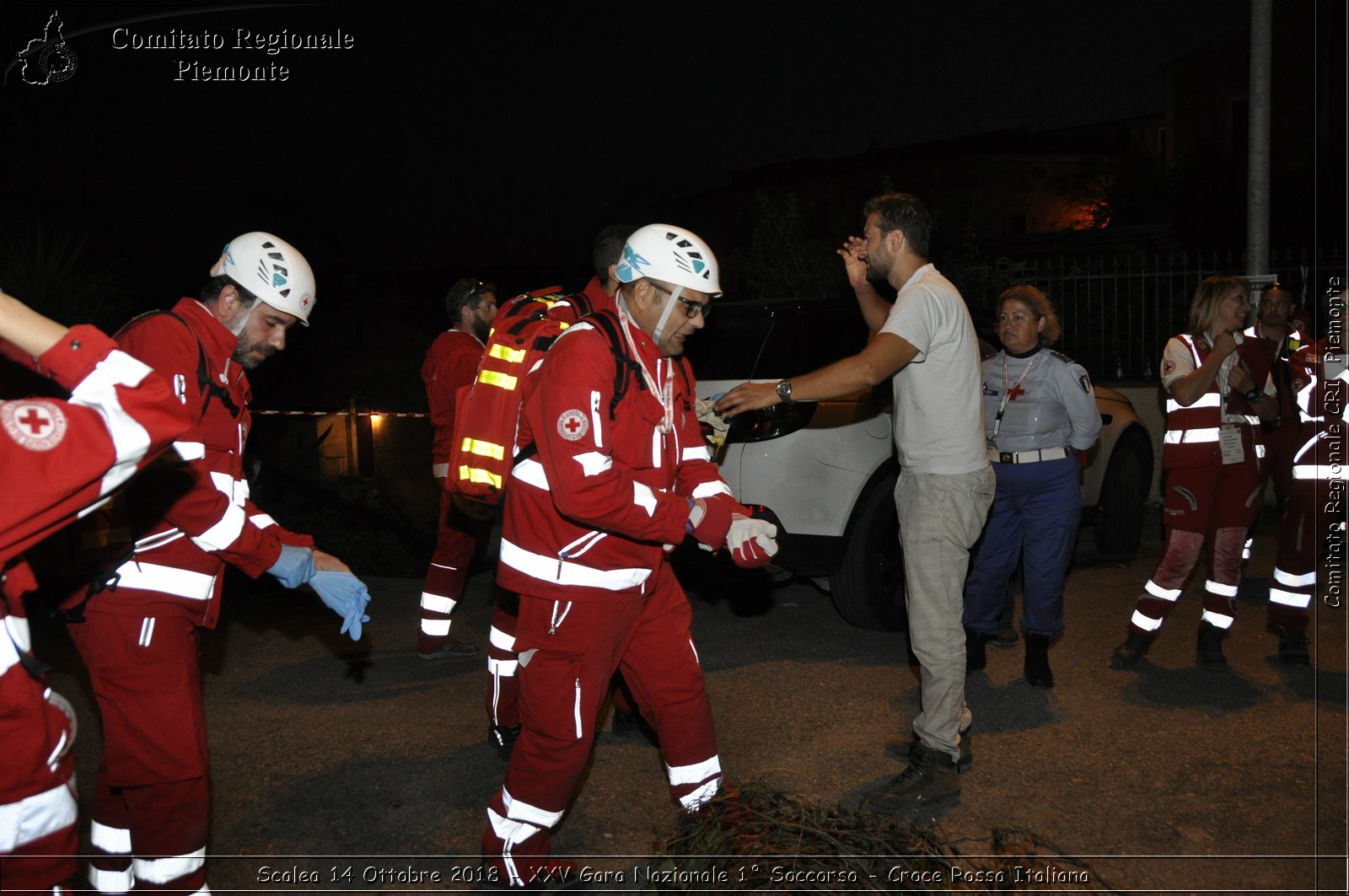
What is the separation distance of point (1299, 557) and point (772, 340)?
3.18 meters

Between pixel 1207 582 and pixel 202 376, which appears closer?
pixel 202 376

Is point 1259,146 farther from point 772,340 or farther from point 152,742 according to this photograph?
point 152,742

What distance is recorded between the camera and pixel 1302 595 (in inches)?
231

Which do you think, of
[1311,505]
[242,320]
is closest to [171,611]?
[242,320]

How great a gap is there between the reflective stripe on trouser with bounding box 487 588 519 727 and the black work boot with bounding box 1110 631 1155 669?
3322mm

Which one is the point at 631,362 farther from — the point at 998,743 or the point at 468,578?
the point at 468,578

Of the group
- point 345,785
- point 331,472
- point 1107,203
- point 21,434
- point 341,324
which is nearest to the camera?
point 21,434

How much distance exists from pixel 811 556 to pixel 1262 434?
2.76m

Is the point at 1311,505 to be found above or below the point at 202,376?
below

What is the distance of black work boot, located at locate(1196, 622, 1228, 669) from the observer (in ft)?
18.7

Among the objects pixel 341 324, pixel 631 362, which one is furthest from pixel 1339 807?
pixel 341 324

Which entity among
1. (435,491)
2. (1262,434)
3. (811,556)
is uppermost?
(1262,434)

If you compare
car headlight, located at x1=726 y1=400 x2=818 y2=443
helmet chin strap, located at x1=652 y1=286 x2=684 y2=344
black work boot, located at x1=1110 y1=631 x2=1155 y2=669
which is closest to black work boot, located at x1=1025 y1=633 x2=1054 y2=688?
black work boot, located at x1=1110 y1=631 x2=1155 y2=669

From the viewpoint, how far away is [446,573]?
235 inches
